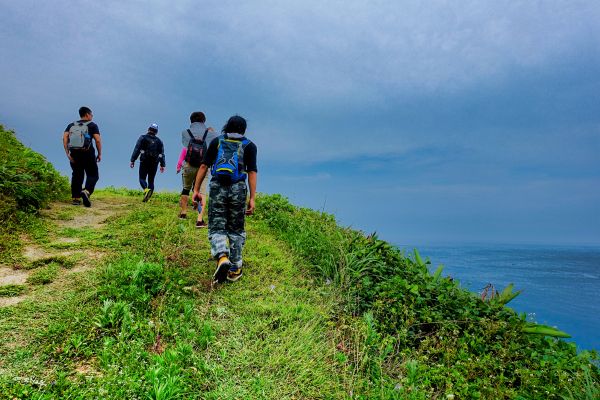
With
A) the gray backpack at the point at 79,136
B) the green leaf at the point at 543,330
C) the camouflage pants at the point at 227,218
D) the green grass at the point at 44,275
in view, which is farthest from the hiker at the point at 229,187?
the gray backpack at the point at 79,136

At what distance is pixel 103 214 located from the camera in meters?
11.6

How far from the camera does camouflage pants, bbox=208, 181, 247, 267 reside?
6742mm

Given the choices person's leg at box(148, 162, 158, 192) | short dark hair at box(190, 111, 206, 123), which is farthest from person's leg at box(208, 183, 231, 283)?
person's leg at box(148, 162, 158, 192)

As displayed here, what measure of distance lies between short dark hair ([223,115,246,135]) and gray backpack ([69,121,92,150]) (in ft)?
24.6

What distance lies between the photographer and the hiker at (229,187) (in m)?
6.61

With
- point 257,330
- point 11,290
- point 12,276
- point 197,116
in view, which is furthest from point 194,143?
point 257,330

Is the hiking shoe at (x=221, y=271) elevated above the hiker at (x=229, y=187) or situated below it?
below

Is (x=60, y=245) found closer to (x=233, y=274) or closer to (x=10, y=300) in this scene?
(x=10, y=300)

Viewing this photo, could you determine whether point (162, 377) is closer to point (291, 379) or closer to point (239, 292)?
point (291, 379)

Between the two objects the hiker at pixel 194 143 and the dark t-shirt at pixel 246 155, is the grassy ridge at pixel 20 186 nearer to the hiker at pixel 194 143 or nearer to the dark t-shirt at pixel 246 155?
the hiker at pixel 194 143

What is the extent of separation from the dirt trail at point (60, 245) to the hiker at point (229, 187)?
2614mm

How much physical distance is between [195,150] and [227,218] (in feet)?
14.3

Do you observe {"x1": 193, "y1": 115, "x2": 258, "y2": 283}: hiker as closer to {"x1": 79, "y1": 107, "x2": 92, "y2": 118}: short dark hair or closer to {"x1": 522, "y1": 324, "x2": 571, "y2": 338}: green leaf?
{"x1": 522, "y1": 324, "x2": 571, "y2": 338}: green leaf

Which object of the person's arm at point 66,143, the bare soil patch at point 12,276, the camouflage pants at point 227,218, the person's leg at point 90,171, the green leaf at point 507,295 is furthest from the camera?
the person's leg at point 90,171
